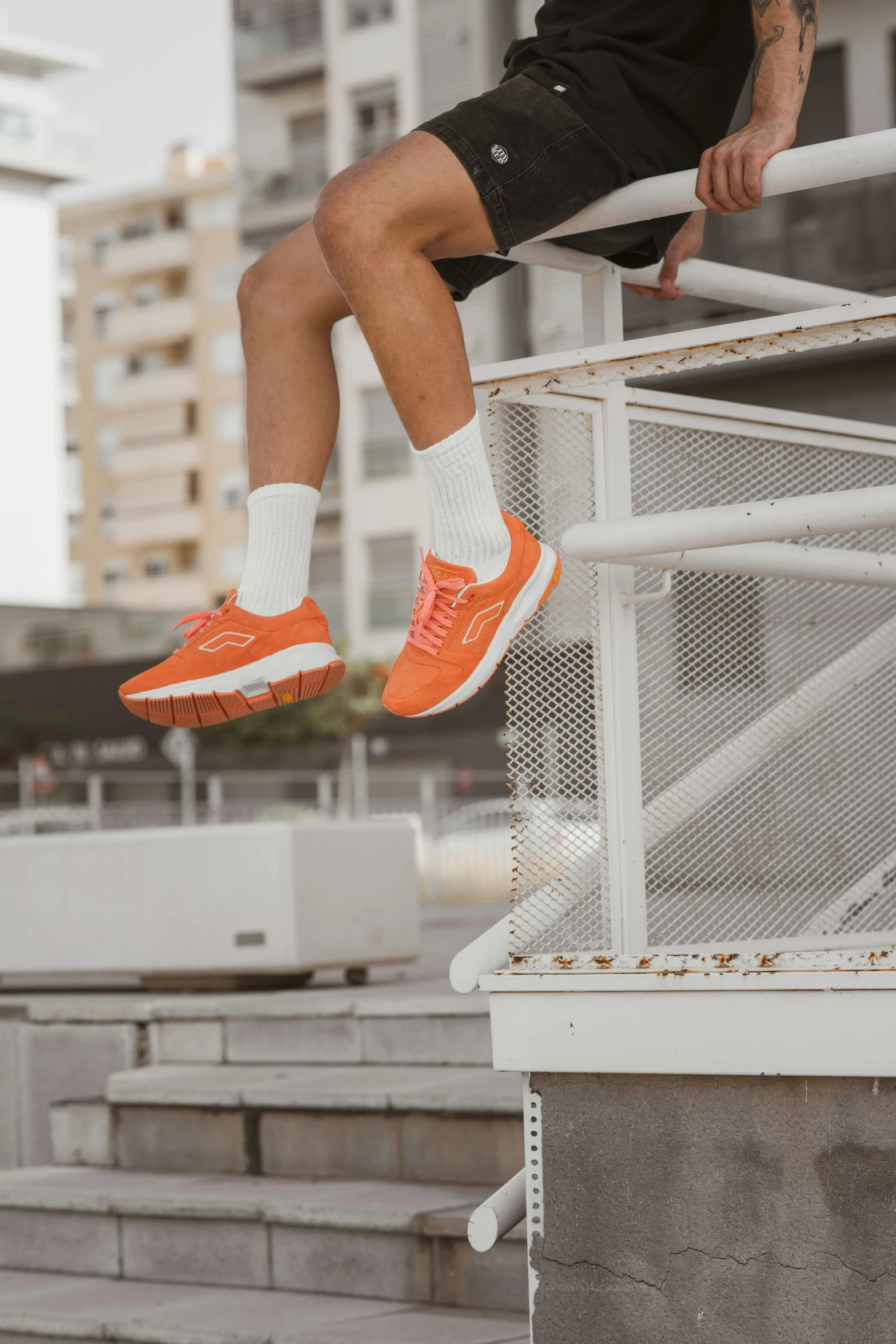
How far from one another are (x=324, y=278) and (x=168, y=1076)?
2.94 metres

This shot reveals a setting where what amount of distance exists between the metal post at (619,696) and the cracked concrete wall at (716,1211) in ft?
0.88

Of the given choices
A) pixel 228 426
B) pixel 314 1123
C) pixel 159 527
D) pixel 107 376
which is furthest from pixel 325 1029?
pixel 107 376

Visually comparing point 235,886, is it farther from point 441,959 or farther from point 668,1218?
point 668,1218

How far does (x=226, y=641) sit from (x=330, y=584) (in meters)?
37.6

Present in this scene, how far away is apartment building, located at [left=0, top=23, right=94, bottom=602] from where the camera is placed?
211ft

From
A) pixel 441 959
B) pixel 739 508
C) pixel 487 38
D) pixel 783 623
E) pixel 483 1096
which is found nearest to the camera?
pixel 739 508

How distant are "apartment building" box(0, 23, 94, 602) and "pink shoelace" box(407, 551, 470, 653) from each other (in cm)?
6386

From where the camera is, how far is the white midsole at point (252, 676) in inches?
96.1

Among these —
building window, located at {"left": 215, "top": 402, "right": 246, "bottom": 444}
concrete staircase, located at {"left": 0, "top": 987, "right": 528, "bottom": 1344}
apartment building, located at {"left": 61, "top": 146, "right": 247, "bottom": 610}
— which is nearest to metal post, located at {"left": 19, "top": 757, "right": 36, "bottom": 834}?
concrete staircase, located at {"left": 0, "top": 987, "right": 528, "bottom": 1344}

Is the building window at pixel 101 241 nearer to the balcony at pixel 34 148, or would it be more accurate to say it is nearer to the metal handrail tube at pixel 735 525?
the balcony at pixel 34 148

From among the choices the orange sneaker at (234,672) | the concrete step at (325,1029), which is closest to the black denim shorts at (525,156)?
the orange sneaker at (234,672)

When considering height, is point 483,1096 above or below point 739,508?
below

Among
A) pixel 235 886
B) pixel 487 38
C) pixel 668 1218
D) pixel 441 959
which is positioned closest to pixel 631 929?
pixel 668 1218

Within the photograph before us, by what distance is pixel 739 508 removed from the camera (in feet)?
7.39
